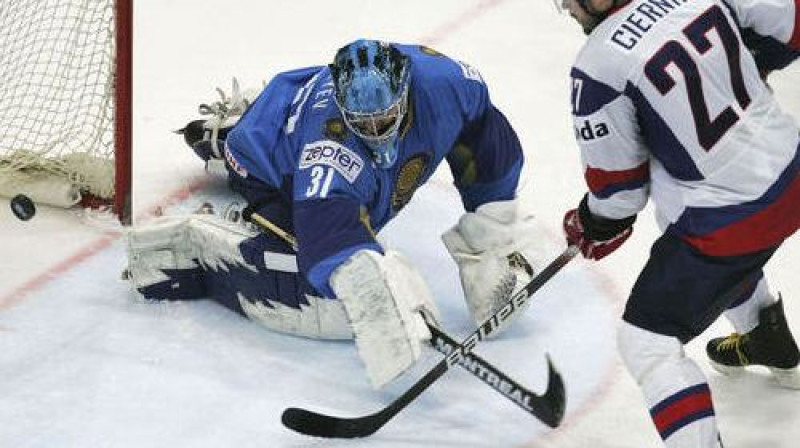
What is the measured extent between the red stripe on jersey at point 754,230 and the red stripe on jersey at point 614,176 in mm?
125

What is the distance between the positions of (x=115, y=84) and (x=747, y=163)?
1.47 metres

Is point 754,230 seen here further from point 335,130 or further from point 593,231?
point 335,130

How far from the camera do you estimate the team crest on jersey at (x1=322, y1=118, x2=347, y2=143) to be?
2.96 meters

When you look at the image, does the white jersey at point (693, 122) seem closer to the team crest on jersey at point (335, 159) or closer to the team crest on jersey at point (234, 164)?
the team crest on jersey at point (335, 159)

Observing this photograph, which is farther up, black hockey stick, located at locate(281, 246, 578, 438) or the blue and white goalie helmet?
the blue and white goalie helmet

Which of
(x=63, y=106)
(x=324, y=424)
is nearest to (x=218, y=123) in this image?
(x=63, y=106)

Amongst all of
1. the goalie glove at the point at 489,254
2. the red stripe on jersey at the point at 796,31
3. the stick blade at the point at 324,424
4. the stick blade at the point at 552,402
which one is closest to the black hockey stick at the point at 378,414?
the stick blade at the point at 324,424

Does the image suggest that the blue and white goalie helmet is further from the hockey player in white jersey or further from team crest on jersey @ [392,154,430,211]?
the hockey player in white jersey

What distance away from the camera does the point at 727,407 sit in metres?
2.96

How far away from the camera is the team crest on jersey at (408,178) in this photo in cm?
306

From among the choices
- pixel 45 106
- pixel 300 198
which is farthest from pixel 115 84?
pixel 300 198

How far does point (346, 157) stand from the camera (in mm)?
2936

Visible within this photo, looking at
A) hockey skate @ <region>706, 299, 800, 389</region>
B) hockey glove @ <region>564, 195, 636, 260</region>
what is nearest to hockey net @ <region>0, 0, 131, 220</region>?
hockey glove @ <region>564, 195, 636, 260</region>

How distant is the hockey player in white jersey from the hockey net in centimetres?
123
